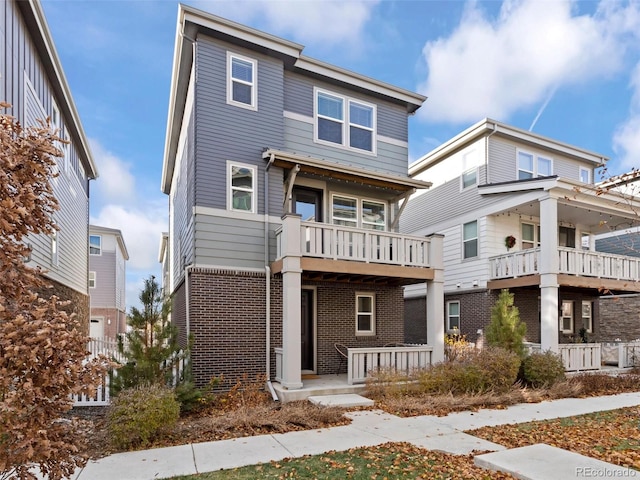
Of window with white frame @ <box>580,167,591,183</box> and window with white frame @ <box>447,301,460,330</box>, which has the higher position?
window with white frame @ <box>580,167,591,183</box>

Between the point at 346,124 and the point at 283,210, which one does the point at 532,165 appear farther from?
the point at 283,210

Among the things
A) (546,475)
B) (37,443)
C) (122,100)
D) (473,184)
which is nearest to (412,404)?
(546,475)

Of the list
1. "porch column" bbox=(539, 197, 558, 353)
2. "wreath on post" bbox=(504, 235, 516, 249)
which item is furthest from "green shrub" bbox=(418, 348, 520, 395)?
"wreath on post" bbox=(504, 235, 516, 249)

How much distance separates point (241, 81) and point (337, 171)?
3.45 metres

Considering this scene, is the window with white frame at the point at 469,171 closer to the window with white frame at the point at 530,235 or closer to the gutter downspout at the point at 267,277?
the window with white frame at the point at 530,235

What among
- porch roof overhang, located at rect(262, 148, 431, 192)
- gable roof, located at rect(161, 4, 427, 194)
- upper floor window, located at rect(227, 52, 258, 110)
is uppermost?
gable roof, located at rect(161, 4, 427, 194)

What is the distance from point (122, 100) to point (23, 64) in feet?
25.6

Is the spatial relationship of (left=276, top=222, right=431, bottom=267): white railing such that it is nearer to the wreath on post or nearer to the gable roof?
the gable roof

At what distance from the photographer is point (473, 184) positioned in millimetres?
16625

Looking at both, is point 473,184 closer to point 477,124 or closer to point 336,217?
point 477,124

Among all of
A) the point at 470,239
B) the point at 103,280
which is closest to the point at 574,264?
the point at 470,239

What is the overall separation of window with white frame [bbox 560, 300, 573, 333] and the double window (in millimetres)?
9028

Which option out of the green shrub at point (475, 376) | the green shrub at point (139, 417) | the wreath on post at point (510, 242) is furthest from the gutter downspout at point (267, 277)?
the wreath on post at point (510, 242)

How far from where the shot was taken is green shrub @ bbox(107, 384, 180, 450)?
641 centimetres
